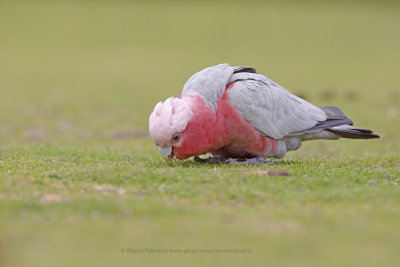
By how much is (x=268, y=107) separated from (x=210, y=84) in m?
1.27

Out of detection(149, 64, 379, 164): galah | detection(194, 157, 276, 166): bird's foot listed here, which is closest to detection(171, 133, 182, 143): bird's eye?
detection(149, 64, 379, 164): galah

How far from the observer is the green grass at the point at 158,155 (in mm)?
5066

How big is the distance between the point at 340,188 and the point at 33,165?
4661mm

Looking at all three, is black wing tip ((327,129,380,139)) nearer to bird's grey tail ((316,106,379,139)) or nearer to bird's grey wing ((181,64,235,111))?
bird's grey tail ((316,106,379,139))

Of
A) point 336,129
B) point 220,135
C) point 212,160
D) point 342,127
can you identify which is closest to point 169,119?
point 220,135

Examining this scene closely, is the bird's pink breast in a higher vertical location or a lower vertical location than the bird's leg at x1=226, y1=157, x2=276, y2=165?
higher

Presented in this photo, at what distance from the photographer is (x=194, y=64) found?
31.7 m

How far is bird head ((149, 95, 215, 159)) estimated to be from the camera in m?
7.75

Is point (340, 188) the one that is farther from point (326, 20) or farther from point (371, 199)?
point (326, 20)

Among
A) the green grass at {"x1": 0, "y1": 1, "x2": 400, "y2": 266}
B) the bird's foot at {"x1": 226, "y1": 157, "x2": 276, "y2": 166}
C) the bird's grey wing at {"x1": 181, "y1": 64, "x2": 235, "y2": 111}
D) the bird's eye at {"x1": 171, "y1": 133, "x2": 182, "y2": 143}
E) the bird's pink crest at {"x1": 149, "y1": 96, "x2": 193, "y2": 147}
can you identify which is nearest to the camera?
the green grass at {"x1": 0, "y1": 1, "x2": 400, "y2": 266}

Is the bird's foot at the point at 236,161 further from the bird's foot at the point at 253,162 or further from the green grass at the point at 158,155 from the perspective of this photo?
the green grass at the point at 158,155

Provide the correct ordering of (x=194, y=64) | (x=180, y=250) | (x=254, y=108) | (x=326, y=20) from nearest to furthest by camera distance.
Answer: (x=180, y=250) → (x=254, y=108) → (x=194, y=64) → (x=326, y=20)

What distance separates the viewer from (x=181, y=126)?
778 centimetres

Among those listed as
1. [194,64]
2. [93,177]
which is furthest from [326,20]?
[93,177]
